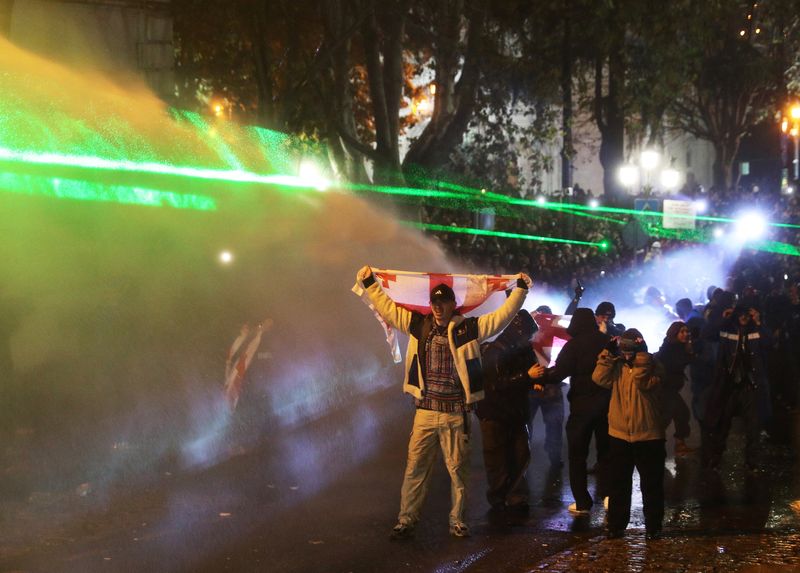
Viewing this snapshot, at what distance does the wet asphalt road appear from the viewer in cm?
739

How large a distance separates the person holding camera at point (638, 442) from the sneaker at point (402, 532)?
136 centimetres

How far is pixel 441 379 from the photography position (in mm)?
7977

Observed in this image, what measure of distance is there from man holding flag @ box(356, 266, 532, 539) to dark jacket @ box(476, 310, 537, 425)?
99cm

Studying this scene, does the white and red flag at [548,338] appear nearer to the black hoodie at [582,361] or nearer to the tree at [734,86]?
the black hoodie at [582,361]

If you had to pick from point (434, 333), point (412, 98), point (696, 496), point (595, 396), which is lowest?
point (696, 496)

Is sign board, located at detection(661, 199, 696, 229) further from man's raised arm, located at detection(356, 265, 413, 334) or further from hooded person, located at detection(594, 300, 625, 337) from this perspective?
man's raised arm, located at detection(356, 265, 413, 334)

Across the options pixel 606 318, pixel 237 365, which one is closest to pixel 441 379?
pixel 606 318

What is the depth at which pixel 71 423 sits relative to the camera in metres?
11.9

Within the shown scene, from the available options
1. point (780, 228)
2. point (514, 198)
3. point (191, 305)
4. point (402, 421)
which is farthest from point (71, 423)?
point (780, 228)

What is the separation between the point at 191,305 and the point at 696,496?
30.0 feet

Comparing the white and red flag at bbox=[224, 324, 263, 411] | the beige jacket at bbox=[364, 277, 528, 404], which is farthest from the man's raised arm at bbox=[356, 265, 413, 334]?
the white and red flag at bbox=[224, 324, 263, 411]

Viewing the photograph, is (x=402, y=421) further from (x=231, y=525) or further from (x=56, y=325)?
(x=231, y=525)

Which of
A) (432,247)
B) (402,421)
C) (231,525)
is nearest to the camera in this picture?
(231,525)

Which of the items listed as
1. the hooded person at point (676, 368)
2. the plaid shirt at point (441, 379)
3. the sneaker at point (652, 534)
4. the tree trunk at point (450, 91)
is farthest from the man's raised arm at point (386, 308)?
the tree trunk at point (450, 91)
